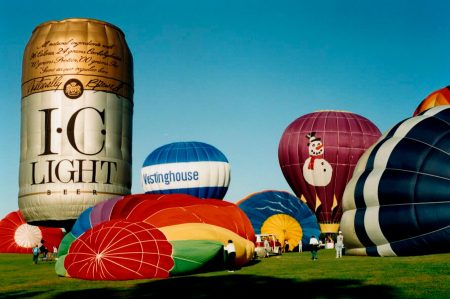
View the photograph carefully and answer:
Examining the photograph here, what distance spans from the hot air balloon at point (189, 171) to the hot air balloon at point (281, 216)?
307 cm

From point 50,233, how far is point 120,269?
100 feet

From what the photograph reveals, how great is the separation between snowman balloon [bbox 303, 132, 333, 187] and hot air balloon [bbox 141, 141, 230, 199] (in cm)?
535

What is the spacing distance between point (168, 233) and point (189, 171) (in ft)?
76.1

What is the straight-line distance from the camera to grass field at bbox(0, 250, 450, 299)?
1146 centimetres

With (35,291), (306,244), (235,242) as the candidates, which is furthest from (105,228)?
(306,244)

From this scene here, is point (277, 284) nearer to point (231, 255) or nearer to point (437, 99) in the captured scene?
point (231, 255)

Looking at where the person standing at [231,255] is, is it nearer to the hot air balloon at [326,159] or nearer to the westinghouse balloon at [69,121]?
the westinghouse balloon at [69,121]

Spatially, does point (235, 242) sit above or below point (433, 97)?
below

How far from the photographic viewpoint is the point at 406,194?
19.2 m

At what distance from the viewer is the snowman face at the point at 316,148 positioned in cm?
3984

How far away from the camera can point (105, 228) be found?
15922mm

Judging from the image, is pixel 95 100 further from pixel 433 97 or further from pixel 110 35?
pixel 433 97

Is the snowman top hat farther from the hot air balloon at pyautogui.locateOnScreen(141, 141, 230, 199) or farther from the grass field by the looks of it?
the grass field

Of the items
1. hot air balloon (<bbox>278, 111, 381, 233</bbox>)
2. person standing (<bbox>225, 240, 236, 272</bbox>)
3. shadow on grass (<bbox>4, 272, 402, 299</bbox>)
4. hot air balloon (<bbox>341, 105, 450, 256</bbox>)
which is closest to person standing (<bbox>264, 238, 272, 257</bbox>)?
hot air balloon (<bbox>341, 105, 450, 256</bbox>)
